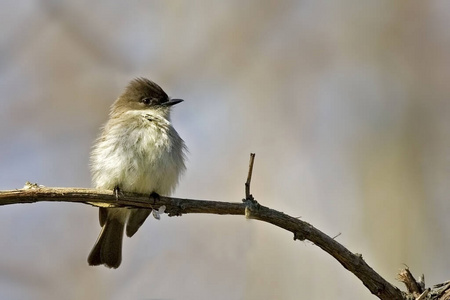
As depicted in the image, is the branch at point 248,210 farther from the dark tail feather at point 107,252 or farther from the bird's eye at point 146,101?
the bird's eye at point 146,101

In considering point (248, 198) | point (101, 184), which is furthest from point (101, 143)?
point (248, 198)

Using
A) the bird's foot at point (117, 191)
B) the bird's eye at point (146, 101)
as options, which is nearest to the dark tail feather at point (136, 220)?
the bird's foot at point (117, 191)

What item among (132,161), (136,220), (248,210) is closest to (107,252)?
(136,220)

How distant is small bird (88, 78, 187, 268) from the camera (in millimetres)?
4547

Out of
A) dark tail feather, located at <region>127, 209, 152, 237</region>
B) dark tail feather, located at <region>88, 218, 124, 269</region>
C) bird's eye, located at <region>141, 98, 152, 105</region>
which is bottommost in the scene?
dark tail feather, located at <region>88, 218, 124, 269</region>

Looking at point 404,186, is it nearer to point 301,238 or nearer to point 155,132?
point 155,132

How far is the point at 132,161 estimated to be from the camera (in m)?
4.57

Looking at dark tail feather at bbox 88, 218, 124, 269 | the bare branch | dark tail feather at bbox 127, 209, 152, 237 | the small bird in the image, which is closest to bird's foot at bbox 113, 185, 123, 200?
the small bird

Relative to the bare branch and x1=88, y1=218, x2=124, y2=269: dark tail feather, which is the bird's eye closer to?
x1=88, y1=218, x2=124, y2=269: dark tail feather

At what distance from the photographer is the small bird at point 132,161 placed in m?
4.55

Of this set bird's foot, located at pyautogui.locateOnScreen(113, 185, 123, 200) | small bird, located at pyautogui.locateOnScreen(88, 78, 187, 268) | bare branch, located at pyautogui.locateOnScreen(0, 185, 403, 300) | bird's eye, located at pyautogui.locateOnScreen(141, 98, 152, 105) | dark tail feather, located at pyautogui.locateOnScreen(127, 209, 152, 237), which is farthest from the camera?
bird's eye, located at pyautogui.locateOnScreen(141, 98, 152, 105)

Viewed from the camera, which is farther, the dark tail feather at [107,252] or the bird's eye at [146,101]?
the bird's eye at [146,101]

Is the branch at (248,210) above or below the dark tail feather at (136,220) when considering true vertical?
below

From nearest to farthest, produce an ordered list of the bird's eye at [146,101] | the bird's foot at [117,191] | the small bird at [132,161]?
the bird's foot at [117,191], the small bird at [132,161], the bird's eye at [146,101]
